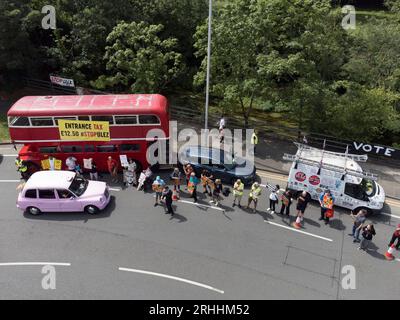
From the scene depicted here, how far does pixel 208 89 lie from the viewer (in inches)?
885

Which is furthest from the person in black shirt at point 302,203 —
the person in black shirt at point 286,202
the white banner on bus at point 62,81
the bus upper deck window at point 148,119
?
the white banner on bus at point 62,81

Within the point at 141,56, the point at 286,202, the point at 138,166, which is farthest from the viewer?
the point at 141,56

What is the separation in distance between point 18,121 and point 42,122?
1156 millimetres

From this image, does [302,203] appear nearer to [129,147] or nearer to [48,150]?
[129,147]

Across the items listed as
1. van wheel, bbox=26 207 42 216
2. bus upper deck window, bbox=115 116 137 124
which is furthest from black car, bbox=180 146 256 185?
van wheel, bbox=26 207 42 216

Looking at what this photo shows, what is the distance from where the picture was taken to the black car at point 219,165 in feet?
65.2

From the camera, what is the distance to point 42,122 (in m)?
19.2

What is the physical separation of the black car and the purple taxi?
490cm

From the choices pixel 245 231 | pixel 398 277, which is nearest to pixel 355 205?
pixel 398 277

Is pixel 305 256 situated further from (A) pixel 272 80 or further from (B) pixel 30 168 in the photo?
Result: (B) pixel 30 168

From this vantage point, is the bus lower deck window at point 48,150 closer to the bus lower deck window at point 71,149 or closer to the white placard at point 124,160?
the bus lower deck window at point 71,149

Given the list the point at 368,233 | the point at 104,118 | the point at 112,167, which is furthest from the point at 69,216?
the point at 368,233

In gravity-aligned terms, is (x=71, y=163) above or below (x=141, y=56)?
below
